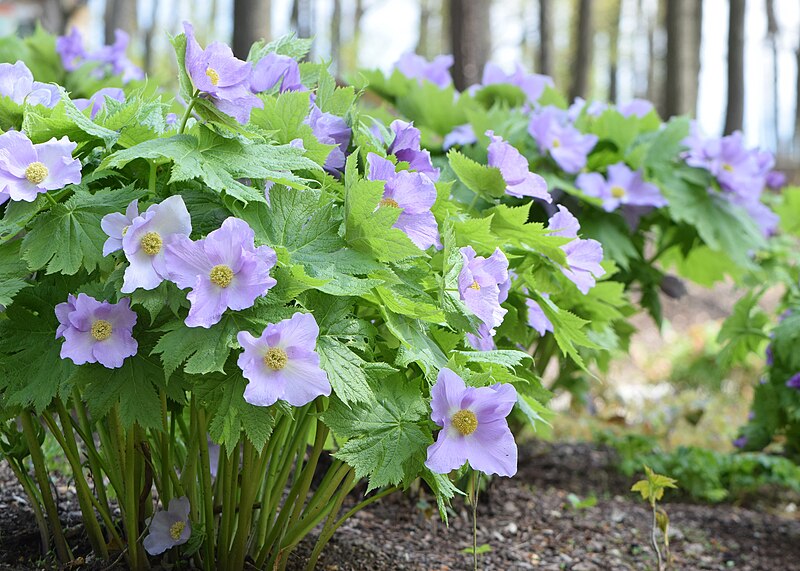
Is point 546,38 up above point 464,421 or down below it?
above

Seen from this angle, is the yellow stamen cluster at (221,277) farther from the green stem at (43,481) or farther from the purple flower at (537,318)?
the purple flower at (537,318)

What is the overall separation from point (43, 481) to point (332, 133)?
0.89 meters

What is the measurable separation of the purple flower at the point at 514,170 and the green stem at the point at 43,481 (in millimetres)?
1012

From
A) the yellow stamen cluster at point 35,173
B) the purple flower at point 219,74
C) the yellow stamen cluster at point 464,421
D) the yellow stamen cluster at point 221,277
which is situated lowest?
the yellow stamen cluster at point 464,421

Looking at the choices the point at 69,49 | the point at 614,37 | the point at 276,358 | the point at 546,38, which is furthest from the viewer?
the point at 614,37

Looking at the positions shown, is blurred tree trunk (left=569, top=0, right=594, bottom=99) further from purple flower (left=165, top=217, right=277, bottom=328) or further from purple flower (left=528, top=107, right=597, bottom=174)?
purple flower (left=165, top=217, right=277, bottom=328)

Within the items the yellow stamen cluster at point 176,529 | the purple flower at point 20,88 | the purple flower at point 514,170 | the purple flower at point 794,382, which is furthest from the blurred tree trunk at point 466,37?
the yellow stamen cluster at point 176,529

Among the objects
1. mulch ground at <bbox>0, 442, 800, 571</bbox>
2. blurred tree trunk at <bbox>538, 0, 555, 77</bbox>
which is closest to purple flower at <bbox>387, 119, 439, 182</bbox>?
mulch ground at <bbox>0, 442, 800, 571</bbox>

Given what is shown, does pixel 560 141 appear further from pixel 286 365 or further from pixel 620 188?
pixel 286 365

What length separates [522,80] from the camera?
328 cm

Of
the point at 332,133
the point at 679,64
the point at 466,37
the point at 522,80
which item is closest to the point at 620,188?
the point at 522,80

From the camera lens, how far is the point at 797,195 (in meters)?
3.49

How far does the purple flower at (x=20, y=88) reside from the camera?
5.00ft

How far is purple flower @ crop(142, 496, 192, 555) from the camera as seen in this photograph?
5.46 feet
